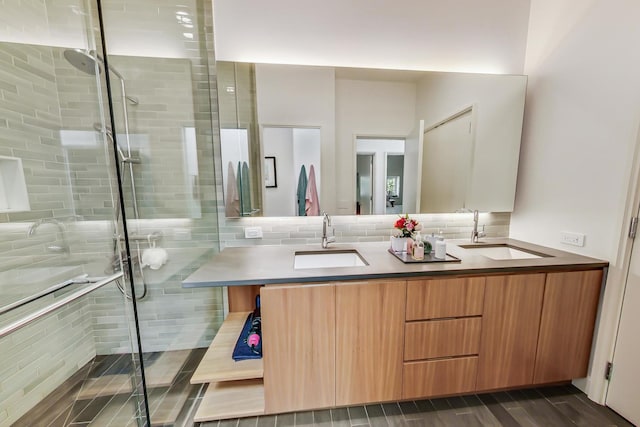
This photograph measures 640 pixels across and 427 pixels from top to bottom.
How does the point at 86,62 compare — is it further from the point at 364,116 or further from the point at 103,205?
the point at 364,116

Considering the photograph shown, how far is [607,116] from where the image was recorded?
4.52 feet

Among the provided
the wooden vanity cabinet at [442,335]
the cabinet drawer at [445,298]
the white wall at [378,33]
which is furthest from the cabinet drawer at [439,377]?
the white wall at [378,33]

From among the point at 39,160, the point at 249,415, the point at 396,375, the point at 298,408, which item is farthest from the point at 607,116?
the point at 39,160

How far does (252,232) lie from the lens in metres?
1.84

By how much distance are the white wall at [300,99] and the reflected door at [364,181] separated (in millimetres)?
246

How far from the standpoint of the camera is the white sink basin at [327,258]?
5.55ft

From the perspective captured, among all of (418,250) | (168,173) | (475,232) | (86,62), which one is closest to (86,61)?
(86,62)

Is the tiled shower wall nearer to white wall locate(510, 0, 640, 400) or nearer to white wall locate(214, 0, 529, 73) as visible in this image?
white wall locate(214, 0, 529, 73)

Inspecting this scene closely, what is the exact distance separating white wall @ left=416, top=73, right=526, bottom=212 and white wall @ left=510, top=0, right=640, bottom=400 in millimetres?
122

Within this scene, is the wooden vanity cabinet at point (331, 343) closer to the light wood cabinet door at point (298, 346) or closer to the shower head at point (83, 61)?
the light wood cabinet door at point (298, 346)

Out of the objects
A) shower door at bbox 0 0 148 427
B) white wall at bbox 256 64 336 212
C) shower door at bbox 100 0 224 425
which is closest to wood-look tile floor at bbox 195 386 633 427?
shower door at bbox 100 0 224 425

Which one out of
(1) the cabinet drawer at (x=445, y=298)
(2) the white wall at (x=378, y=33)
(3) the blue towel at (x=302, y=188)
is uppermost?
(2) the white wall at (x=378, y=33)

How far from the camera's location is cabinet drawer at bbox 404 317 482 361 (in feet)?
4.38

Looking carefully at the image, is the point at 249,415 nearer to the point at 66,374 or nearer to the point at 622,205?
the point at 66,374
